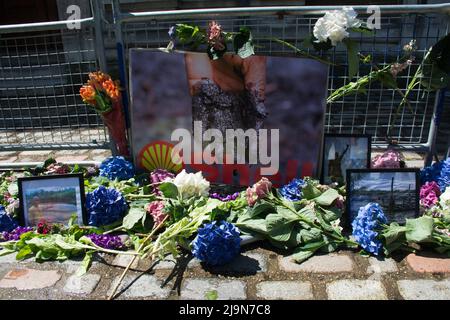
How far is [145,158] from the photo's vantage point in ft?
11.0

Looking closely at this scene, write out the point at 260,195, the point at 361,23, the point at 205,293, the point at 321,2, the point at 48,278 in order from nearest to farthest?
the point at 205,293 < the point at 48,278 < the point at 260,195 < the point at 361,23 < the point at 321,2

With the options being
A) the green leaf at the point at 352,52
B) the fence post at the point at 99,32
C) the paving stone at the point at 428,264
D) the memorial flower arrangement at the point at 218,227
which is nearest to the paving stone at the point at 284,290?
the memorial flower arrangement at the point at 218,227

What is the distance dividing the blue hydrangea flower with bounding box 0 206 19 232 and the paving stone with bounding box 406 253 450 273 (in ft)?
7.76

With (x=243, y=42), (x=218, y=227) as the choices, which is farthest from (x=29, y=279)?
(x=243, y=42)

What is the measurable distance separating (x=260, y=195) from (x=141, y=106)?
46.8 inches

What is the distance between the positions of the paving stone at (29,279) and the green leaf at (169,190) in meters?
0.77

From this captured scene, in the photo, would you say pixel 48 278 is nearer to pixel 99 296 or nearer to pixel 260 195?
pixel 99 296

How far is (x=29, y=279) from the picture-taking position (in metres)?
2.31

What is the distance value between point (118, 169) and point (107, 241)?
0.88m

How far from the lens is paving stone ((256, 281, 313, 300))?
2.13 meters

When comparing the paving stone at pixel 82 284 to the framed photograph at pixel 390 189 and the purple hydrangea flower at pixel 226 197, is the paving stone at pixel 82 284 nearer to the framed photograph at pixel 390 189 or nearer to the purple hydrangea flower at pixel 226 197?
the purple hydrangea flower at pixel 226 197

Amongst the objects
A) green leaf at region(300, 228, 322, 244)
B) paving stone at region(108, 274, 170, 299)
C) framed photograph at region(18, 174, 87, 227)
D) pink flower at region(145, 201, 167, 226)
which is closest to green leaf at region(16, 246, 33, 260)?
framed photograph at region(18, 174, 87, 227)

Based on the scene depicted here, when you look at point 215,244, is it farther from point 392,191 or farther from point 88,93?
point 88,93

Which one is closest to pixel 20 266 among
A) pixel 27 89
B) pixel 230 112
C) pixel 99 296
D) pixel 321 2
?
pixel 99 296
